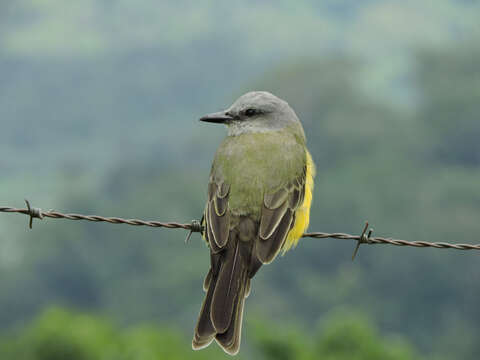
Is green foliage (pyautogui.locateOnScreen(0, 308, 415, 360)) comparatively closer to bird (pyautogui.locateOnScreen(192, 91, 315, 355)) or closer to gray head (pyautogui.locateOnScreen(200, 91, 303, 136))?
gray head (pyautogui.locateOnScreen(200, 91, 303, 136))

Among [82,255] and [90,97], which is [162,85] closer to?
[90,97]

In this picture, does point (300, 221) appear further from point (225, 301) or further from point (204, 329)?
point (204, 329)

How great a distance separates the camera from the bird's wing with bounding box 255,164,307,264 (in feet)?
21.6

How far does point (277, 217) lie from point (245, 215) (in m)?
0.25

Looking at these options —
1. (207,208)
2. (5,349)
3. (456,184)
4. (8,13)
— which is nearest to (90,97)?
(8,13)

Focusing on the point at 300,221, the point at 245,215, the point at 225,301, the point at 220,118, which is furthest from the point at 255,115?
the point at 225,301

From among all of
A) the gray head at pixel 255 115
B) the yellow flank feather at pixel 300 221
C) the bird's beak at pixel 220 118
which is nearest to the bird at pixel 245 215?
the yellow flank feather at pixel 300 221

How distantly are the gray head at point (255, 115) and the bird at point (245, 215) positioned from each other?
13 cm

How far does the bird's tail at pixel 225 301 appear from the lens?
6.19 metres

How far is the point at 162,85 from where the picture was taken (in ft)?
574

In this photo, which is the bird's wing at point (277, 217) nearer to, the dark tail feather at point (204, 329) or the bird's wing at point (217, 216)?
the bird's wing at point (217, 216)

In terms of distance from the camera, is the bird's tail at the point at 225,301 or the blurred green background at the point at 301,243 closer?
the bird's tail at the point at 225,301

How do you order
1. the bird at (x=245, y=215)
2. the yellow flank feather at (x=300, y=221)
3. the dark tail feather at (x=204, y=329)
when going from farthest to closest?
the yellow flank feather at (x=300, y=221)
the bird at (x=245, y=215)
the dark tail feather at (x=204, y=329)

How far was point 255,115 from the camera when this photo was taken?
785cm
